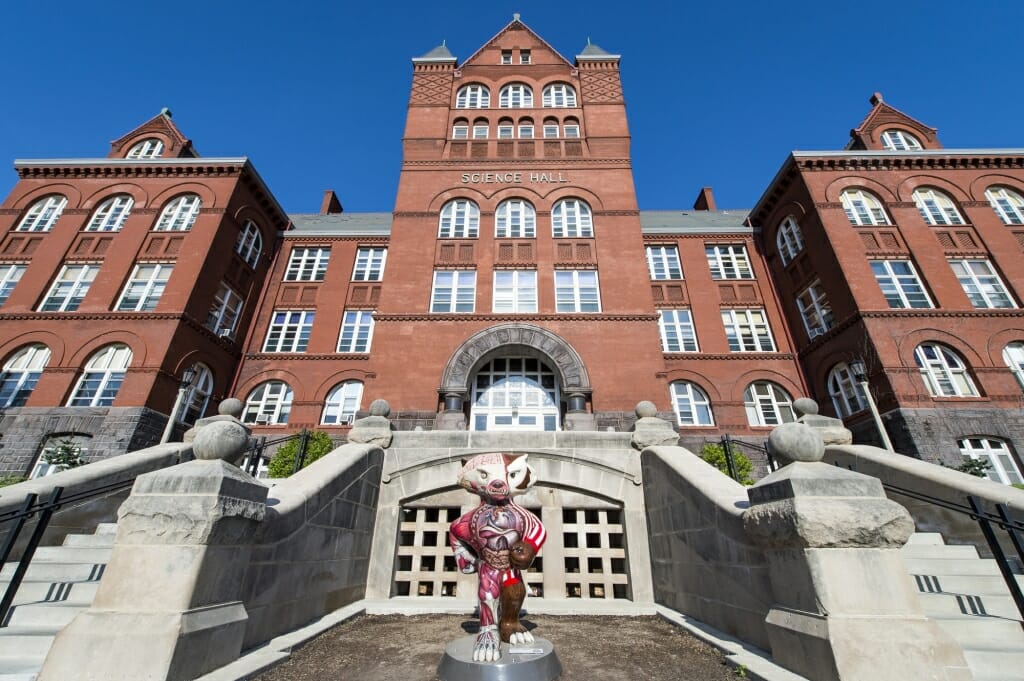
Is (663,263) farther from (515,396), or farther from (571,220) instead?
(515,396)

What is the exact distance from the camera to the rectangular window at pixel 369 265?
22.8 metres

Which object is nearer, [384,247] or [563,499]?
[563,499]

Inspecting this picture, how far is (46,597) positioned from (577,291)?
14.0m

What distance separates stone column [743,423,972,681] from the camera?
3.15 m

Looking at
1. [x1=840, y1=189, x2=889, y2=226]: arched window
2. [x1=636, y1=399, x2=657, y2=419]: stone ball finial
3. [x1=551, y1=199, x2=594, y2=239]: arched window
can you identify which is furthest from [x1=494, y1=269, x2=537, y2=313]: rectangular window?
[x1=840, y1=189, x2=889, y2=226]: arched window

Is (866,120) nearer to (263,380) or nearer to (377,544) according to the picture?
(377,544)

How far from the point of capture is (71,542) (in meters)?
6.16

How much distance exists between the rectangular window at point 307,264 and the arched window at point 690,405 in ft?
62.2

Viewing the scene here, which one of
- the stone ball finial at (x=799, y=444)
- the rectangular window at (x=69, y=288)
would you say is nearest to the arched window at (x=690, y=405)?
the stone ball finial at (x=799, y=444)

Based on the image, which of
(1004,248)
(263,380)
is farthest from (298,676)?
(1004,248)

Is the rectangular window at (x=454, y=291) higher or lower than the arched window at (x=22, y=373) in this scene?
higher

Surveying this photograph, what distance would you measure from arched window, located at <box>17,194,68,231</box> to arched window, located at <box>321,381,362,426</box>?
50.3 ft

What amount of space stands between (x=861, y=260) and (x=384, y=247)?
22550 millimetres

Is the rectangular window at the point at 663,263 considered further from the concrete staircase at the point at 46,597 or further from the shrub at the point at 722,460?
the concrete staircase at the point at 46,597
